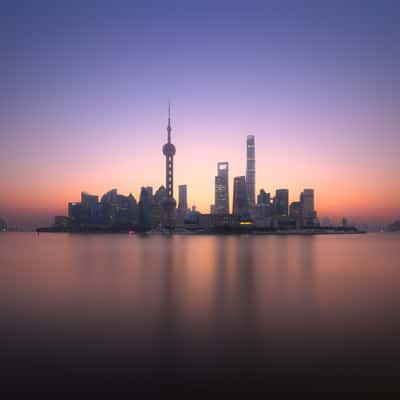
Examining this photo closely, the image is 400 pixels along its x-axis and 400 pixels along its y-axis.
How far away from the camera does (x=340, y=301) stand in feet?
84.4

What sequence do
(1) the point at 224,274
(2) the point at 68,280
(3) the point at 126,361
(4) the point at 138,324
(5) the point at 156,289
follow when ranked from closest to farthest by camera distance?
(3) the point at 126,361, (4) the point at 138,324, (5) the point at 156,289, (2) the point at 68,280, (1) the point at 224,274

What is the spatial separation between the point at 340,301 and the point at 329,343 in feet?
37.1

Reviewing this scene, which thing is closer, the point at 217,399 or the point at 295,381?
the point at 217,399

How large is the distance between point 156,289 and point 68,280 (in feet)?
38.6

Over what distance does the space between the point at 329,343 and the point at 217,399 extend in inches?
308

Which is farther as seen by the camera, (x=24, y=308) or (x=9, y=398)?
(x=24, y=308)

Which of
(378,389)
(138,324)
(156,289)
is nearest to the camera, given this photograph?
(378,389)

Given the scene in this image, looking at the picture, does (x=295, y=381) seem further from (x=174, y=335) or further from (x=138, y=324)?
(x=138, y=324)

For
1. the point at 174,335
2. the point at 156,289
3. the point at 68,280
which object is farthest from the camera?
the point at 68,280

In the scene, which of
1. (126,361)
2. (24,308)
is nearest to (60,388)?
(126,361)

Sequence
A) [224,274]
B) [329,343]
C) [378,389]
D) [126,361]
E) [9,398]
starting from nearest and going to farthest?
1. [9,398]
2. [378,389]
3. [126,361]
4. [329,343]
5. [224,274]

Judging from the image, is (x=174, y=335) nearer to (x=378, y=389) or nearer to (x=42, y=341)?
(x=42, y=341)

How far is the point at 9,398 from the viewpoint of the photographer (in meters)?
10.4

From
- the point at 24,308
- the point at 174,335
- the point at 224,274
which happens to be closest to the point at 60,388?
the point at 174,335
